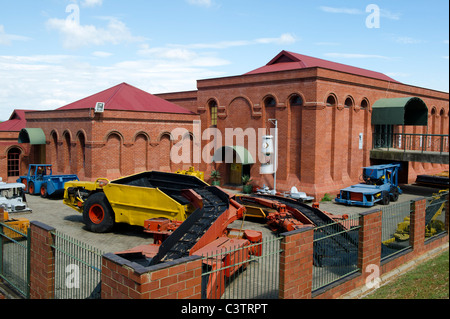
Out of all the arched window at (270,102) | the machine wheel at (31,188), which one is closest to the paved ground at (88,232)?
the machine wheel at (31,188)

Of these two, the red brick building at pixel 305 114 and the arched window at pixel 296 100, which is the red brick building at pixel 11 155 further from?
the arched window at pixel 296 100

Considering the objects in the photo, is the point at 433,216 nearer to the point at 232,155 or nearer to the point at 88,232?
the point at 88,232

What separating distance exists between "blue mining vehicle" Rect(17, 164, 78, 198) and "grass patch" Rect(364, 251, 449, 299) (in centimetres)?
1791

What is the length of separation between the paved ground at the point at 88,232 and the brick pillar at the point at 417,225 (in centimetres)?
500

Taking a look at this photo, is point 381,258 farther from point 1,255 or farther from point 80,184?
point 80,184

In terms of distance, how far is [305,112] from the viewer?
923 inches

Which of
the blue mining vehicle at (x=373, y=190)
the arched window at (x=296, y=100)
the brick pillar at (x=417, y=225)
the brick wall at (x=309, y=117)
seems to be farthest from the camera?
the arched window at (x=296, y=100)

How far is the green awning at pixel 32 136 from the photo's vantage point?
95.6ft

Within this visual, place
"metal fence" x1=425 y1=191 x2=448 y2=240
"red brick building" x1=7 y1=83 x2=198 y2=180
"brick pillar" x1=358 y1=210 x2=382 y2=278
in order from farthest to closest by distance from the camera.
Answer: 1. "red brick building" x1=7 y1=83 x2=198 y2=180
2. "metal fence" x1=425 y1=191 x2=448 y2=240
3. "brick pillar" x1=358 y1=210 x2=382 y2=278

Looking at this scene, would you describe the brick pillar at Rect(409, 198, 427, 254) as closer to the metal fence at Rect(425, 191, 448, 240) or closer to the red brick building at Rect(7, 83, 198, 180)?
the metal fence at Rect(425, 191, 448, 240)

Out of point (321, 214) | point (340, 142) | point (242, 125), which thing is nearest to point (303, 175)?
point (340, 142)

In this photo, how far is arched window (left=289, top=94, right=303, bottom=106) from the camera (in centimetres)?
2397

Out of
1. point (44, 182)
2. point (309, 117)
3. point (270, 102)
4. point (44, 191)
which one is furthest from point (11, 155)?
point (309, 117)

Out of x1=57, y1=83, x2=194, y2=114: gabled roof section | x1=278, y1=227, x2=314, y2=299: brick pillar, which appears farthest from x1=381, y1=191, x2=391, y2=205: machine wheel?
x1=57, y1=83, x2=194, y2=114: gabled roof section
